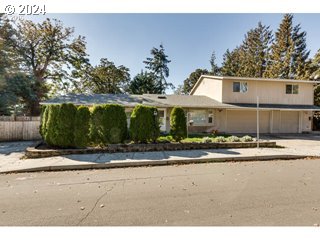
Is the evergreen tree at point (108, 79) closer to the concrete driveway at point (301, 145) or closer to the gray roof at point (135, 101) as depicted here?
the gray roof at point (135, 101)

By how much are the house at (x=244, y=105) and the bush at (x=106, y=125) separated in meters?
7.92

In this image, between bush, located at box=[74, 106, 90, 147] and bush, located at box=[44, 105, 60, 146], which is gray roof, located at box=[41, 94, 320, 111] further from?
bush, located at box=[74, 106, 90, 147]

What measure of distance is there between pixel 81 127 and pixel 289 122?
63.4 feet

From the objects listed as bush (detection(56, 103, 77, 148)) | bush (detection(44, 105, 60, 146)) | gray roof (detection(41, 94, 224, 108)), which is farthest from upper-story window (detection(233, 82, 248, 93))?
bush (detection(44, 105, 60, 146))

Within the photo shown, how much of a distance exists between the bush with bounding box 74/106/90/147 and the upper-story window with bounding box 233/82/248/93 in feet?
47.0

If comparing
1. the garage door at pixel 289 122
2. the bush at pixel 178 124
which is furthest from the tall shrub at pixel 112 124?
the garage door at pixel 289 122

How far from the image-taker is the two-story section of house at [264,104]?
18.0m

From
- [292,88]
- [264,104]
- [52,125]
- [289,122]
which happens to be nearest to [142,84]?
→ [264,104]

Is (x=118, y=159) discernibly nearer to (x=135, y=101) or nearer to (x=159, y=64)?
(x=135, y=101)

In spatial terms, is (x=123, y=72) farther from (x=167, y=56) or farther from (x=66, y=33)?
(x=66, y=33)

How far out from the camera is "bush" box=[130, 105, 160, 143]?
941cm

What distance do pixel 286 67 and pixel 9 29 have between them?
39.0 m

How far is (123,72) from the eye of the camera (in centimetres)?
3631

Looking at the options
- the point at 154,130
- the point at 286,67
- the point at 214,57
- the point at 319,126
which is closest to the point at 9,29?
the point at 154,130
